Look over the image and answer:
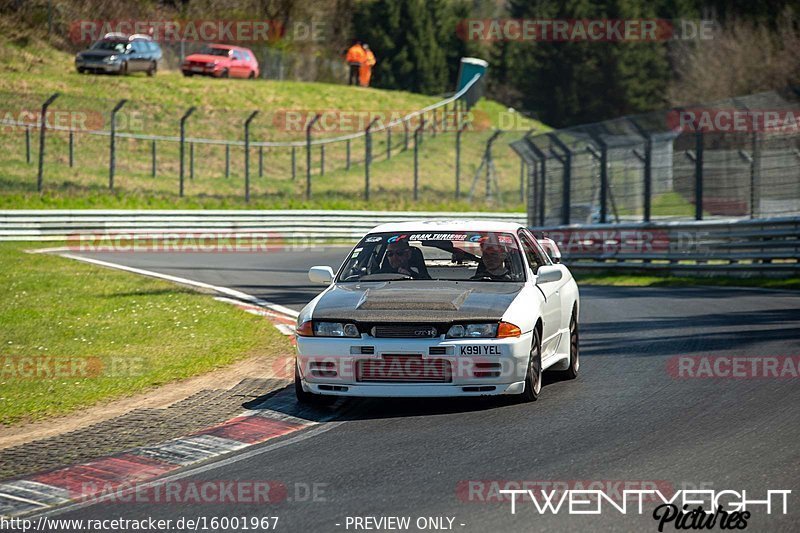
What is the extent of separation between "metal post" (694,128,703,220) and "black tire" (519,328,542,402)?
14.3 metres

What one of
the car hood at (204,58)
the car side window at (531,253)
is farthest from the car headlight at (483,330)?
the car hood at (204,58)

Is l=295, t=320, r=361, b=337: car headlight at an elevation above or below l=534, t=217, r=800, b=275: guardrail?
above

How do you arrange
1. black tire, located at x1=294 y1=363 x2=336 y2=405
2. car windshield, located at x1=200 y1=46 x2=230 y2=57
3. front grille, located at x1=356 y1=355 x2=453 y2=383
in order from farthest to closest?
car windshield, located at x1=200 y1=46 x2=230 y2=57 < black tire, located at x1=294 y1=363 x2=336 y2=405 < front grille, located at x1=356 y1=355 x2=453 y2=383

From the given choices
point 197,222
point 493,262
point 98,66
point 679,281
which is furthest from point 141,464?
point 98,66

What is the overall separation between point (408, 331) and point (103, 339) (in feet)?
17.4

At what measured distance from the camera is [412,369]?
29.2ft

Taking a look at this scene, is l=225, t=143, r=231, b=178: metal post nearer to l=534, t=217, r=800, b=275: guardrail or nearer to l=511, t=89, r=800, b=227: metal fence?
l=511, t=89, r=800, b=227: metal fence

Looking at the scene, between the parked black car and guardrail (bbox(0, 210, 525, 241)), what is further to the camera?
the parked black car

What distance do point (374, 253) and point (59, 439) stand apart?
124 inches

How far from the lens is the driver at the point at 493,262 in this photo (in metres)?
10.2

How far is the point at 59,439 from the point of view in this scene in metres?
8.57

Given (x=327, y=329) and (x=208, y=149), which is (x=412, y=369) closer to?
(x=327, y=329)

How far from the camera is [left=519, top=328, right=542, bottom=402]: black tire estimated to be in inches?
365

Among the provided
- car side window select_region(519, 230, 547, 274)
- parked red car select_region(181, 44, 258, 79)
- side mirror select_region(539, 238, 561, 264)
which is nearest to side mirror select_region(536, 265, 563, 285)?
car side window select_region(519, 230, 547, 274)
